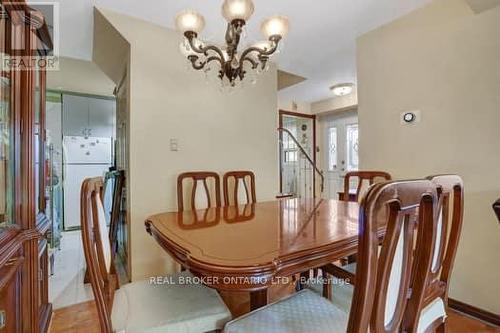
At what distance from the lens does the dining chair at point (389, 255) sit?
0.61 m

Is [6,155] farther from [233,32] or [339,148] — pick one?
[339,148]

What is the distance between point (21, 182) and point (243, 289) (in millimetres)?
1212

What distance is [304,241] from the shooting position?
112 centimetres

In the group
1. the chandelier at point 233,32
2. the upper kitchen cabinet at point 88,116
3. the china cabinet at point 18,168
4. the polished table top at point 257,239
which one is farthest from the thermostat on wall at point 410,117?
the upper kitchen cabinet at point 88,116

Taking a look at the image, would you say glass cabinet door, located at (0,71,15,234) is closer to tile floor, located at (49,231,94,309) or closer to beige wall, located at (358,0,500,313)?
tile floor, located at (49,231,94,309)

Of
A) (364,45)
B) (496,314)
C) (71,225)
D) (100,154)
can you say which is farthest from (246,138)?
(71,225)

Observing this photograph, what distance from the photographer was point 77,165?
4.51 meters

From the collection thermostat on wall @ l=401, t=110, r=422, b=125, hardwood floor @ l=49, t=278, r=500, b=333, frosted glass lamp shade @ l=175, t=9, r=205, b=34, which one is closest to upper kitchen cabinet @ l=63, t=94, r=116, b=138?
hardwood floor @ l=49, t=278, r=500, b=333

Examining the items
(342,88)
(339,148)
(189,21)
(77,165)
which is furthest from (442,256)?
(77,165)

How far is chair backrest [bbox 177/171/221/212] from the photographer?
7.14 feet

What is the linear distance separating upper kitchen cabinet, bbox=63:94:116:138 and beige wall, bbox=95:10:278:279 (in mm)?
2768

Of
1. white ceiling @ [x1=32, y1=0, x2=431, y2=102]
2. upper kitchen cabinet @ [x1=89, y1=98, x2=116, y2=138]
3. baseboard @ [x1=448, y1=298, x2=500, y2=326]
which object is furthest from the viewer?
upper kitchen cabinet @ [x1=89, y1=98, x2=116, y2=138]

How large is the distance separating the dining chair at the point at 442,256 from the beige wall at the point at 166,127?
2032 mm

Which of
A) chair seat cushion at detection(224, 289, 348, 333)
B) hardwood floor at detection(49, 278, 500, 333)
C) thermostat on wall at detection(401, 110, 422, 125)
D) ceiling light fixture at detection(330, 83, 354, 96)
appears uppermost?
ceiling light fixture at detection(330, 83, 354, 96)
